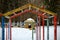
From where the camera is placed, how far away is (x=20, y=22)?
25.0 ft

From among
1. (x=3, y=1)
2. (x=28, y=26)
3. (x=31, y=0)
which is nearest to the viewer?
(x=28, y=26)

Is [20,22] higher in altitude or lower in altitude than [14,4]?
lower

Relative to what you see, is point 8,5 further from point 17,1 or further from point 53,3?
point 53,3

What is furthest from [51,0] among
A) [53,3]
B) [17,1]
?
[17,1]

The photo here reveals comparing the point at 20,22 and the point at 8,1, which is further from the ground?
the point at 8,1

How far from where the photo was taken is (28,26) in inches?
261

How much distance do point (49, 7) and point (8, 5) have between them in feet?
5.76

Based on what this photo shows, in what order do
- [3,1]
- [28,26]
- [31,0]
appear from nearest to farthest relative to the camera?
[28,26] → [31,0] → [3,1]

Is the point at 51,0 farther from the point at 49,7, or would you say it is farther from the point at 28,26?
the point at 28,26

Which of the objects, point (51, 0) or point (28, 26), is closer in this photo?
point (28, 26)

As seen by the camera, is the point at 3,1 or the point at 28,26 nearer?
the point at 28,26

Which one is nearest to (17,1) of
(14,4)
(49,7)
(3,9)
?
(14,4)

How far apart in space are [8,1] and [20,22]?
1.09 meters

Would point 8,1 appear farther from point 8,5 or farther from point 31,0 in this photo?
point 31,0
